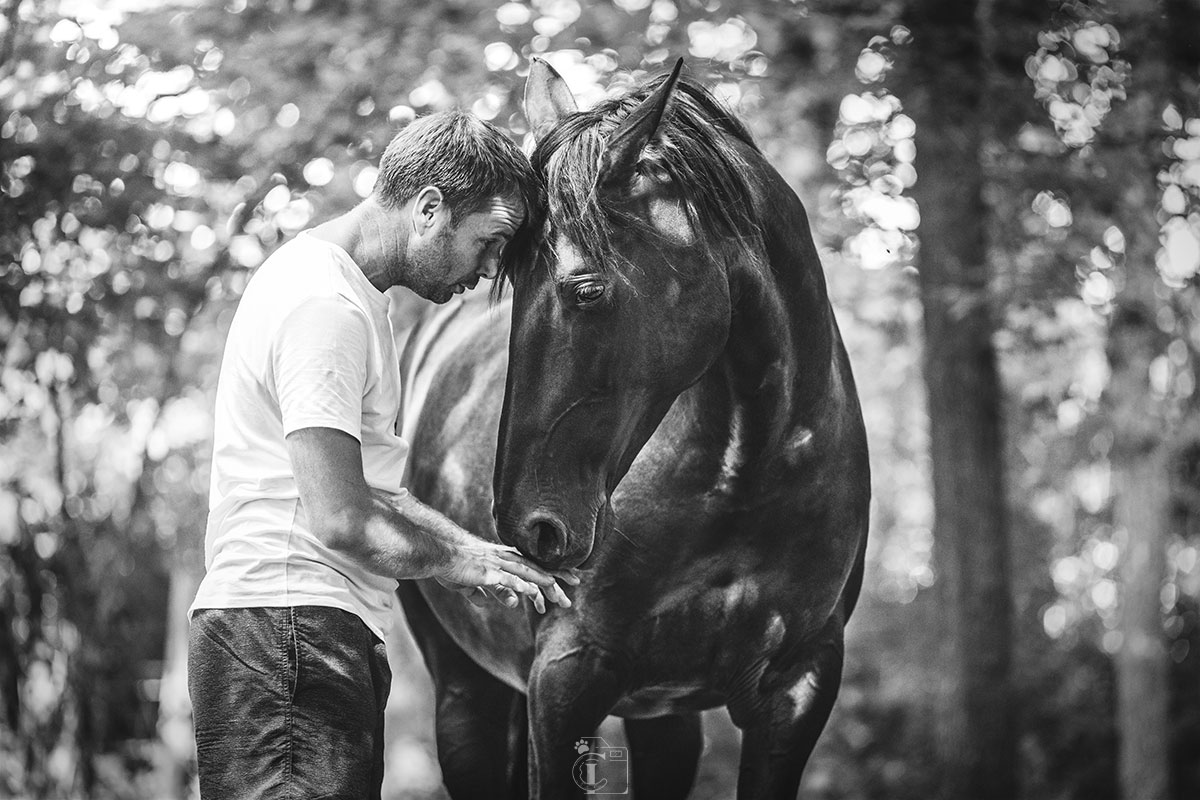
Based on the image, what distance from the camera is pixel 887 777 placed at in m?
9.41

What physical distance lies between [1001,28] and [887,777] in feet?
21.0

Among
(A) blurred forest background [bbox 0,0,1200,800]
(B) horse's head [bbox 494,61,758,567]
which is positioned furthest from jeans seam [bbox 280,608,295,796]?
(A) blurred forest background [bbox 0,0,1200,800]

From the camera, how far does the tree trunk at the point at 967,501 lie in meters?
6.46

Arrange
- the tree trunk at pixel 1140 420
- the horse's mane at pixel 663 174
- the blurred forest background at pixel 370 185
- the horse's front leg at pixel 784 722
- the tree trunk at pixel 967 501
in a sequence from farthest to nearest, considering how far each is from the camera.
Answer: the tree trunk at pixel 967 501 < the tree trunk at pixel 1140 420 < the blurred forest background at pixel 370 185 < the horse's front leg at pixel 784 722 < the horse's mane at pixel 663 174

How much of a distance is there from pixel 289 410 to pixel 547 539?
20.3 inches

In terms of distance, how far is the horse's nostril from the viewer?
1967mm

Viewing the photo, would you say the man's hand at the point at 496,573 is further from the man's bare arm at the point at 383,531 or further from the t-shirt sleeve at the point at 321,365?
the t-shirt sleeve at the point at 321,365

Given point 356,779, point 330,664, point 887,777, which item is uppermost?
point 330,664

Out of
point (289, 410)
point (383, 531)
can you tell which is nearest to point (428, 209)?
point (289, 410)

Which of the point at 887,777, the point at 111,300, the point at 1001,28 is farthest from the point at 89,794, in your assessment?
the point at 887,777

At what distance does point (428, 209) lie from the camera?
1.89 metres

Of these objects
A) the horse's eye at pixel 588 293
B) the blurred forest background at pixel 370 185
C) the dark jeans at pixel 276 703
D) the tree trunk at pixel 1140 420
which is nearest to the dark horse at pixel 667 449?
the horse's eye at pixel 588 293

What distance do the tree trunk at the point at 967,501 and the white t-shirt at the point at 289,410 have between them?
4904 mm

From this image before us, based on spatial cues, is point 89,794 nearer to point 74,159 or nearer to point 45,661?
point 45,661
